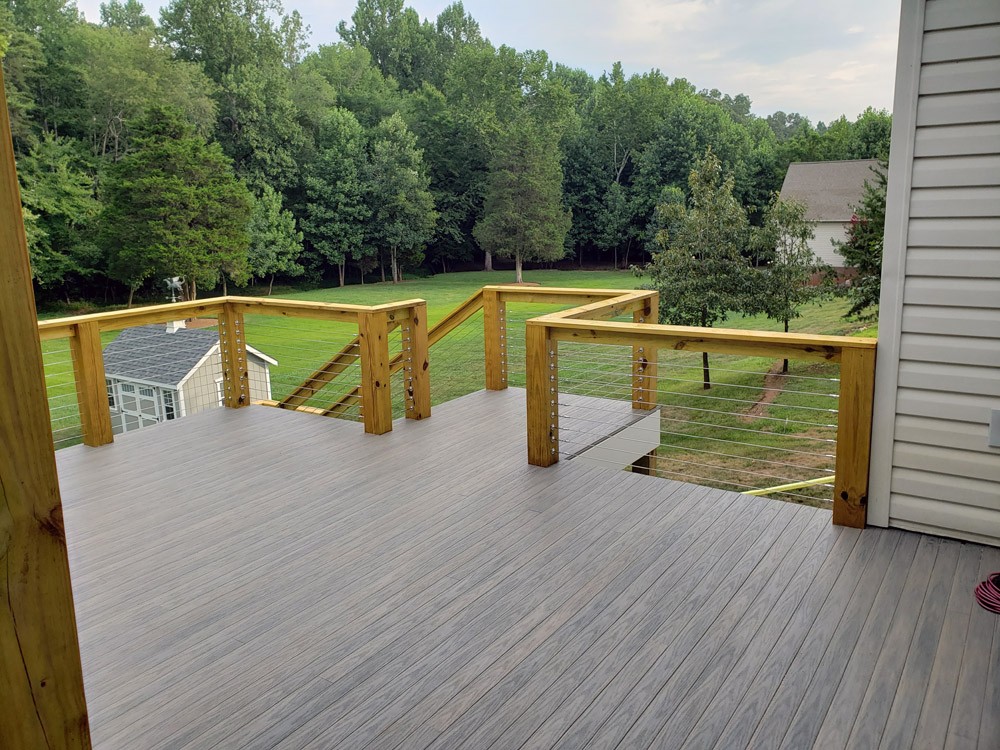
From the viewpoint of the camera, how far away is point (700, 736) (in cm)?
202

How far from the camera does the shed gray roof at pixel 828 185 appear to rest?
67.9ft

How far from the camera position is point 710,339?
11.7ft

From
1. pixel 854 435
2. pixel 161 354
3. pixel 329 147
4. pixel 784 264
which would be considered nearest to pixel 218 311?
pixel 854 435

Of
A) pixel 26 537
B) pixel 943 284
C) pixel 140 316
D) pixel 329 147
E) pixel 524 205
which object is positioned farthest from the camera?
pixel 329 147

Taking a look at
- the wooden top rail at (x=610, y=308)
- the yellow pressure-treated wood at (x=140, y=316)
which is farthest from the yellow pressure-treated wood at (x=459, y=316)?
the yellow pressure-treated wood at (x=140, y=316)

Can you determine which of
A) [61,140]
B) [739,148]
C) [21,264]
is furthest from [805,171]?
[21,264]

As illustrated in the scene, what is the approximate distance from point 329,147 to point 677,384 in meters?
17.7

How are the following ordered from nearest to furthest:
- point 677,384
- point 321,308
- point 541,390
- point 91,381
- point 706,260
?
point 541,390
point 91,381
point 321,308
point 706,260
point 677,384

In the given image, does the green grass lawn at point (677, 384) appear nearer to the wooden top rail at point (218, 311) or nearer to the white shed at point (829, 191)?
the wooden top rail at point (218, 311)

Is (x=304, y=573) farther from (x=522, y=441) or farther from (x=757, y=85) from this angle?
(x=757, y=85)

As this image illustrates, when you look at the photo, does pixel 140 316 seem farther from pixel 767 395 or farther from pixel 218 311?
pixel 767 395

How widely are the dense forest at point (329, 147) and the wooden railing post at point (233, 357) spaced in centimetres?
1442

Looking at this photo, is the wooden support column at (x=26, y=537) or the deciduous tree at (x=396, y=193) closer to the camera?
the wooden support column at (x=26, y=537)

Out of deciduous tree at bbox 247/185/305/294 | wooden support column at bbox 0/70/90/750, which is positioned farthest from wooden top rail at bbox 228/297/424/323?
deciduous tree at bbox 247/185/305/294
